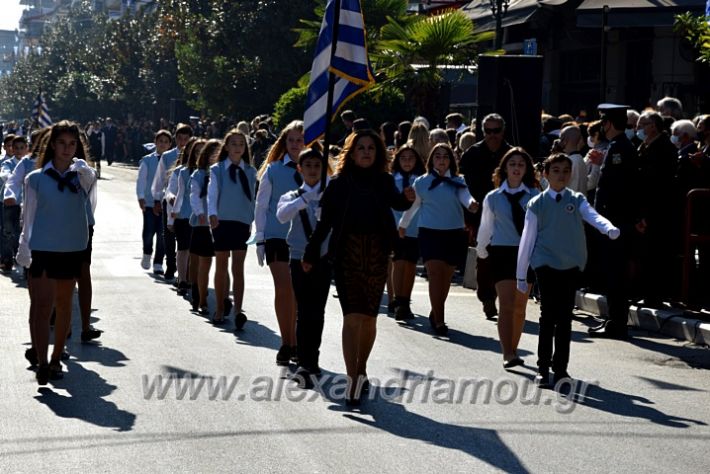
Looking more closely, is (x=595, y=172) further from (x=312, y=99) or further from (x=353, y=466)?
(x=353, y=466)

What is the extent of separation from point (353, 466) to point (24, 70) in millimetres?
125191

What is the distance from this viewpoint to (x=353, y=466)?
7086 millimetres

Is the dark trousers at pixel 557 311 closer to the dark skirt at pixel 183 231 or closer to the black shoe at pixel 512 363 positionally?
the black shoe at pixel 512 363

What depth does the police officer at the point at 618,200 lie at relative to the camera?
479 inches

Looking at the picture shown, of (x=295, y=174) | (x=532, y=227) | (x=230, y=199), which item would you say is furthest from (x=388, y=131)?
(x=532, y=227)

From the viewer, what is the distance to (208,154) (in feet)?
44.1

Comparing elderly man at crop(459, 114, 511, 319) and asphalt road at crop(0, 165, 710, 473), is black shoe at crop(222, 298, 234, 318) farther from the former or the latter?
elderly man at crop(459, 114, 511, 319)

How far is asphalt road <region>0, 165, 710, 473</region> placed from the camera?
24.0 feet

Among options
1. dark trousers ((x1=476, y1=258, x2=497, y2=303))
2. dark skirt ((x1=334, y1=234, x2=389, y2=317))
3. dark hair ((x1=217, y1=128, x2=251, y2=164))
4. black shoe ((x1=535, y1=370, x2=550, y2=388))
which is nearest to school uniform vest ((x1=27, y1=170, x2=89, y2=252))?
dark skirt ((x1=334, y1=234, x2=389, y2=317))

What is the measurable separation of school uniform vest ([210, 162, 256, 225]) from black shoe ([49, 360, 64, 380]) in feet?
10.5

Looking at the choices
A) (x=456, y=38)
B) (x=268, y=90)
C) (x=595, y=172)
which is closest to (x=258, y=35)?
(x=268, y=90)

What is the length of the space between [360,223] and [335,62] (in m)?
1.97

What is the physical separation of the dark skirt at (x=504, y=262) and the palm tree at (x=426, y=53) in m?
13.0

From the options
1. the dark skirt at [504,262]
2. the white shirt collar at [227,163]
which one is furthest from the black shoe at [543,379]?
the white shirt collar at [227,163]
